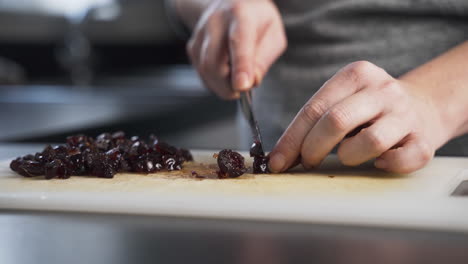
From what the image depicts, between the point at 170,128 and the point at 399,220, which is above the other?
the point at 399,220

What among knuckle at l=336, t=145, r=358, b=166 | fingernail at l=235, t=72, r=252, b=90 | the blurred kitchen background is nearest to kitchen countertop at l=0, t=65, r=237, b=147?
the blurred kitchen background

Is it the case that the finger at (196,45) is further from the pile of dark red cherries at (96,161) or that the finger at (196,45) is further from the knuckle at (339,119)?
the knuckle at (339,119)

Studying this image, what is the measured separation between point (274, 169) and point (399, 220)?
1.13 ft

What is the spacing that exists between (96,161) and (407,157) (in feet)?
1.96

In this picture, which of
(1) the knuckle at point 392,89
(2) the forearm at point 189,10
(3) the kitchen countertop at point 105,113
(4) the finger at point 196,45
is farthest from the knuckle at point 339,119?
(3) the kitchen countertop at point 105,113

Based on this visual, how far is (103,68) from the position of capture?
5.40 meters

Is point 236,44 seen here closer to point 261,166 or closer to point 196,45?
point 196,45

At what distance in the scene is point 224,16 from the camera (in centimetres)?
159

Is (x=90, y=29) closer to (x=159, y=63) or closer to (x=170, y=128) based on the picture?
(x=159, y=63)

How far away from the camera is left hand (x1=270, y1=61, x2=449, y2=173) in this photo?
102cm

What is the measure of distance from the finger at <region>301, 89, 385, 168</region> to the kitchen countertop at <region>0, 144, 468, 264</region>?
25 centimetres

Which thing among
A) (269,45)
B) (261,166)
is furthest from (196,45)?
(261,166)

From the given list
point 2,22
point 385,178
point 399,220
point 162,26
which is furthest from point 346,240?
point 2,22

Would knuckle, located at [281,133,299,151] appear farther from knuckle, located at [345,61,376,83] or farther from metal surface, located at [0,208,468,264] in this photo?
metal surface, located at [0,208,468,264]
